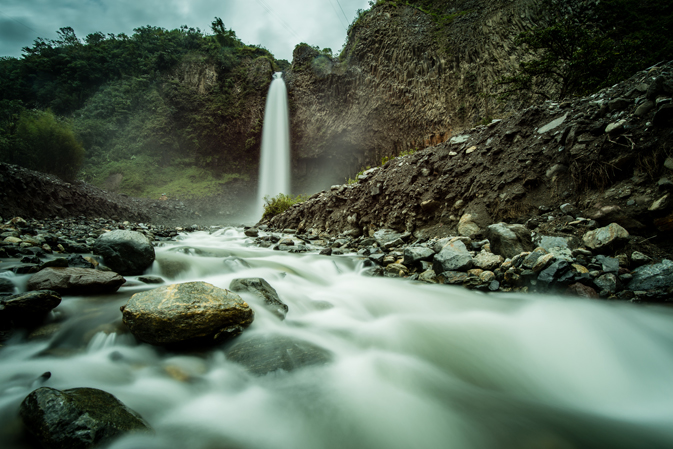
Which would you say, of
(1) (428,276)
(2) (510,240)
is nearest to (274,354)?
(1) (428,276)

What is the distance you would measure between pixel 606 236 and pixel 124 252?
18.0ft

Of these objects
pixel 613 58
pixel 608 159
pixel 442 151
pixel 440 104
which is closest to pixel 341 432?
pixel 608 159

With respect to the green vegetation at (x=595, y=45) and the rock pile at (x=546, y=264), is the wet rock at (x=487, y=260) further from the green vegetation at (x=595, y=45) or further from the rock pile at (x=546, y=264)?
the green vegetation at (x=595, y=45)

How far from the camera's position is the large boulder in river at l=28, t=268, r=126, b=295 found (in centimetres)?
229

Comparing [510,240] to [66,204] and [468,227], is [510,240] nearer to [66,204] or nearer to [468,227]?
[468,227]

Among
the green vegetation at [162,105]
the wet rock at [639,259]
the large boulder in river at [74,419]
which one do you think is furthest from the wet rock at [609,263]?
the green vegetation at [162,105]

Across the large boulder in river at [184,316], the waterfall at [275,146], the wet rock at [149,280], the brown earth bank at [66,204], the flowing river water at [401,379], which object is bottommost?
the flowing river water at [401,379]

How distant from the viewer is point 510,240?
3.27m

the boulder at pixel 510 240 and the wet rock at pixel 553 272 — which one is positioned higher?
Result: the boulder at pixel 510 240

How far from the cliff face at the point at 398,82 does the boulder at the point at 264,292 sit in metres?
14.1

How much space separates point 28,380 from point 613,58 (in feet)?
39.7

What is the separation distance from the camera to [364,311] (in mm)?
2879

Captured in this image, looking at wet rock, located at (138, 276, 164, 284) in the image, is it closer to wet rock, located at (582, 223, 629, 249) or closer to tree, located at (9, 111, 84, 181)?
wet rock, located at (582, 223, 629, 249)

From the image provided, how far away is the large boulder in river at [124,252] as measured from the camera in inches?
123
